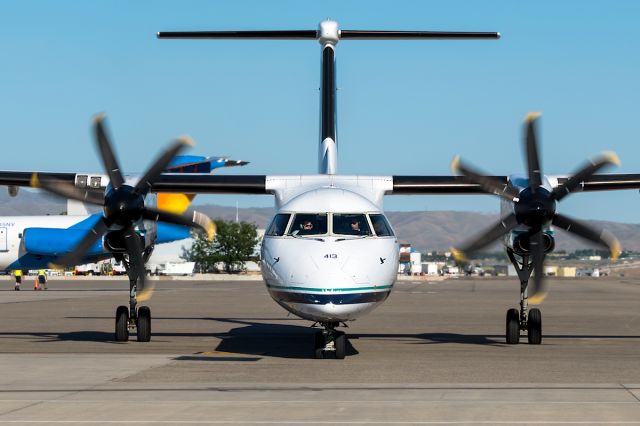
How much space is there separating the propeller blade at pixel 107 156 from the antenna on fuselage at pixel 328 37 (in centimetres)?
342

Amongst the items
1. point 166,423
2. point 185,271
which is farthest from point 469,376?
point 185,271

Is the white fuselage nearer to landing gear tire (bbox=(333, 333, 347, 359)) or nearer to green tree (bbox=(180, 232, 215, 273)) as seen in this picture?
landing gear tire (bbox=(333, 333, 347, 359))

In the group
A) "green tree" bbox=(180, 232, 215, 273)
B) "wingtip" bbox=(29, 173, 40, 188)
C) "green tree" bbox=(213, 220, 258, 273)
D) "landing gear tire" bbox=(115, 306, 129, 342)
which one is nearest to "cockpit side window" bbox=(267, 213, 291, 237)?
"landing gear tire" bbox=(115, 306, 129, 342)

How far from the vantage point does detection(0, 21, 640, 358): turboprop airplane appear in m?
17.5

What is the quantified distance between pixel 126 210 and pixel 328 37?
335 inches

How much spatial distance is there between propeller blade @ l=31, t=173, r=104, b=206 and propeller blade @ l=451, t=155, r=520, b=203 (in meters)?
8.15

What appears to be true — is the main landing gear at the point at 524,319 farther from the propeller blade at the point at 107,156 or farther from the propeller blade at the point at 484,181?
the propeller blade at the point at 107,156

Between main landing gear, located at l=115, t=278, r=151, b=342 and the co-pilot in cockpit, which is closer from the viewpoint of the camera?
the co-pilot in cockpit

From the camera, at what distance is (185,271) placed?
4710 inches

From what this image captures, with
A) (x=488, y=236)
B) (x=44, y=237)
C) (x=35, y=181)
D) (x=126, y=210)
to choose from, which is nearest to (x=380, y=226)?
(x=488, y=236)

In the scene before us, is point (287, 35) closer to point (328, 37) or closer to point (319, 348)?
point (328, 37)

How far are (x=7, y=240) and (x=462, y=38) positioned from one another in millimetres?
48908

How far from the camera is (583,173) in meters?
21.5

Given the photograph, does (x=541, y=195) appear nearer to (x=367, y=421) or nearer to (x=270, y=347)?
(x=270, y=347)
